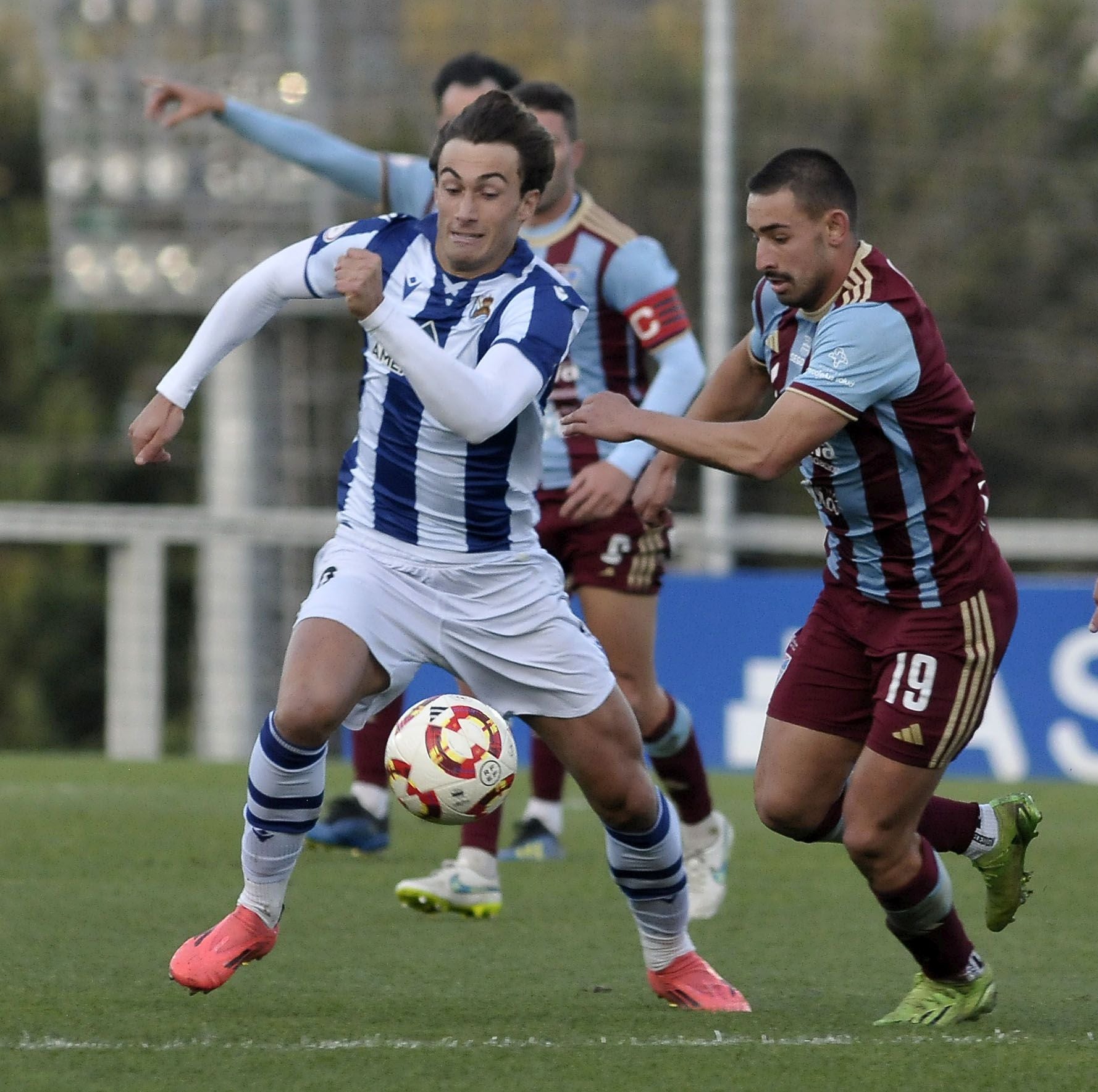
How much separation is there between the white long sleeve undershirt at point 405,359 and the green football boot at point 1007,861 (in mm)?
1566

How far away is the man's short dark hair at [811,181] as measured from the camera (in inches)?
184

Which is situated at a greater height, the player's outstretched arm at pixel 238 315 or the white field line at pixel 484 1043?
the player's outstretched arm at pixel 238 315

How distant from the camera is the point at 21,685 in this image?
31.0 m

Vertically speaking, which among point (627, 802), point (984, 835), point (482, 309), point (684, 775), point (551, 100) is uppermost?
point (551, 100)

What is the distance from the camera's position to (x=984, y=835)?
5.11 m

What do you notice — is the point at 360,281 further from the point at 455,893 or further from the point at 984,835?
the point at 455,893

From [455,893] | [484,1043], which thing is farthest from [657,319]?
[484,1043]

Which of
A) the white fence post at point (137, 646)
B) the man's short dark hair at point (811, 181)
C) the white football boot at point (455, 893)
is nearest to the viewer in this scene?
the man's short dark hair at point (811, 181)

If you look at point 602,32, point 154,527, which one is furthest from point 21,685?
point 154,527

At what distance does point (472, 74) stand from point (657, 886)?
122 inches

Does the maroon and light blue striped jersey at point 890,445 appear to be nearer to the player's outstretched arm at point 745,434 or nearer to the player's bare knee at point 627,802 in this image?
the player's outstretched arm at point 745,434

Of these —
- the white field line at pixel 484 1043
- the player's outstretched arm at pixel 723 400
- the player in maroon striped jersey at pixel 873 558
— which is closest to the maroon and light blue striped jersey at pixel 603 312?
the player's outstretched arm at pixel 723 400

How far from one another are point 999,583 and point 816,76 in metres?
23.4

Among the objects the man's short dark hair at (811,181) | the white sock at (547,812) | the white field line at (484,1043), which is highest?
the man's short dark hair at (811,181)
